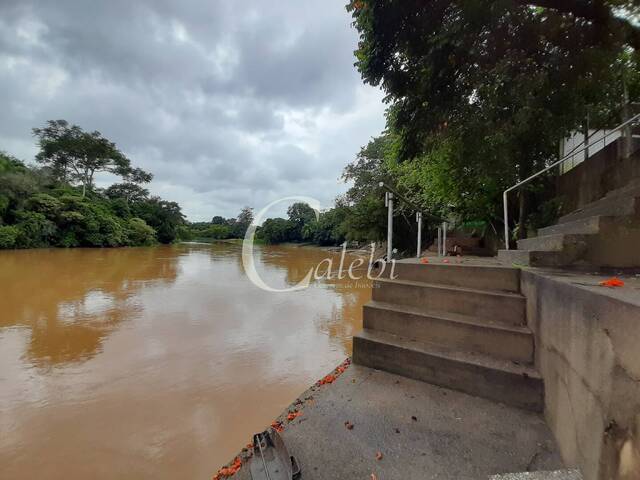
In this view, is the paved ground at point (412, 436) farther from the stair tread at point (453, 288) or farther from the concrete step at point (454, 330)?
the stair tread at point (453, 288)

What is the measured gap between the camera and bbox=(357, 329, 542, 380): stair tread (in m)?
1.70

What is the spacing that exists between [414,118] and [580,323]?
11.2 feet

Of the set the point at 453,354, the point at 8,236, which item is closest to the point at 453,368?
the point at 453,354

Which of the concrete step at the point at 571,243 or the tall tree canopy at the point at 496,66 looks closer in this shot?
the concrete step at the point at 571,243

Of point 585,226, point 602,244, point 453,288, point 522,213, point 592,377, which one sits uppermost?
point 522,213

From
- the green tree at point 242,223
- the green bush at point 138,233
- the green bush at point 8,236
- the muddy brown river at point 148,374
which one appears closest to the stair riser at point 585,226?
the muddy brown river at point 148,374

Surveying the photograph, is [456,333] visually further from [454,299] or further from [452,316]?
[454,299]

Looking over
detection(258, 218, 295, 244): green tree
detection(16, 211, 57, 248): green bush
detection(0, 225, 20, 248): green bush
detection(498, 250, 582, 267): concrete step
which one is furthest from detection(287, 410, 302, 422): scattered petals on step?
detection(258, 218, 295, 244): green tree

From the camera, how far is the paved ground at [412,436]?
129 centimetres

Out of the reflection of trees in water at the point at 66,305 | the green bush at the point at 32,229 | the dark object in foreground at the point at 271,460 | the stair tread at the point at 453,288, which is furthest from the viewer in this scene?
the green bush at the point at 32,229

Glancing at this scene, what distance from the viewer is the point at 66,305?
21.2 feet

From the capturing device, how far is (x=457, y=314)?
7.04 ft

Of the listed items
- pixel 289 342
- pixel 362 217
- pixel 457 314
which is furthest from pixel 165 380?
pixel 362 217

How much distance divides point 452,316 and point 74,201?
29.3 meters
